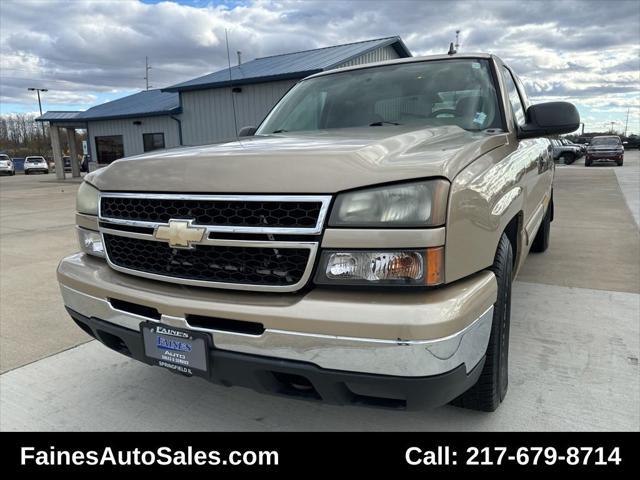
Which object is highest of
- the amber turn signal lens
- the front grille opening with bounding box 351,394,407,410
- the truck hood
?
the truck hood

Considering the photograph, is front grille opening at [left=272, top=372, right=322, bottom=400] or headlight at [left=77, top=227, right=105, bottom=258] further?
headlight at [left=77, top=227, right=105, bottom=258]

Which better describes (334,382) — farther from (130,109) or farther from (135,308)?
(130,109)

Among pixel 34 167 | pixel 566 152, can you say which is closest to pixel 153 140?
pixel 34 167

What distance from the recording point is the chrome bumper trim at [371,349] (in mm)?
1578

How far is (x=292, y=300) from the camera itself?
1.73m

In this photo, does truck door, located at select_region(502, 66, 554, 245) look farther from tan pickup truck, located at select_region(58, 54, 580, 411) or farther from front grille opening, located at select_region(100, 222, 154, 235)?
front grille opening, located at select_region(100, 222, 154, 235)

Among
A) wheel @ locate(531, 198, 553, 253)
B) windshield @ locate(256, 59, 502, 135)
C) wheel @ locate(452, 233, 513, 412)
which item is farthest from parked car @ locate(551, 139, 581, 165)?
wheel @ locate(452, 233, 513, 412)

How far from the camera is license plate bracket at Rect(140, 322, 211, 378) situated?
188 centimetres

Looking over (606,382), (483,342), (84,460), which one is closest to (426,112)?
(483,342)

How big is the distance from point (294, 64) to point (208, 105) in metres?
3.93

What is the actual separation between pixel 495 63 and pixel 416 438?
236 centimetres

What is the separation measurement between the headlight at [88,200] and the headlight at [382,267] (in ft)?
4.31

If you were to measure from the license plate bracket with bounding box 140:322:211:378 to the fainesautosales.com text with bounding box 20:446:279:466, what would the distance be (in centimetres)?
49

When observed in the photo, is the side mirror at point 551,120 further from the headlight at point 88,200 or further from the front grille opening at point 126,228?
the headlight at point 88,200
